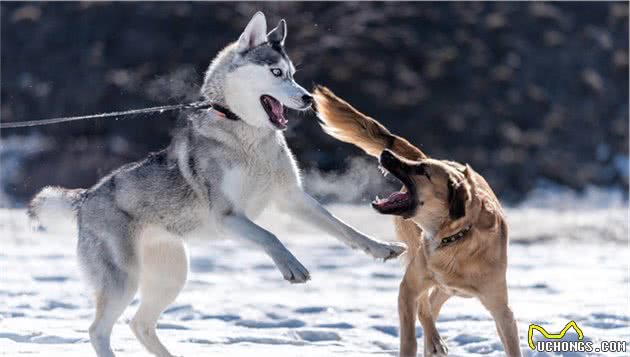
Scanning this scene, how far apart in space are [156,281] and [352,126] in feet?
4.75

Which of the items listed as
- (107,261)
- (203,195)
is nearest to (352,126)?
(203,195)

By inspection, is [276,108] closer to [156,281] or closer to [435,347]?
[156,281]

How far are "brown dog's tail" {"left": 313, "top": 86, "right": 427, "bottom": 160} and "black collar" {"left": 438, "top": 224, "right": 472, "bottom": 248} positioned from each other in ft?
3.30

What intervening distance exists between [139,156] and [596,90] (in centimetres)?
1014

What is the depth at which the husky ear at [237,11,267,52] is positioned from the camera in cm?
595

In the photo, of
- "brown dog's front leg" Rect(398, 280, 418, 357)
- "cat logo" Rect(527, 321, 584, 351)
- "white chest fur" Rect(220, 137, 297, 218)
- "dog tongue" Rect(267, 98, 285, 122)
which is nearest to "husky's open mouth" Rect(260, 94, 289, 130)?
"dog tongue" Rect(267, 98, 285, 122)

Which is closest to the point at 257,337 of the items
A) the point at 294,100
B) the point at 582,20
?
the point at 294,100

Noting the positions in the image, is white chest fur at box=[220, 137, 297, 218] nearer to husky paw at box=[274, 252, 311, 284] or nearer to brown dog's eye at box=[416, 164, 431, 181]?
husky paw at box=[274, 252, 311, 284]

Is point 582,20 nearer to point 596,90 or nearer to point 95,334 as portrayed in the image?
point 596,90

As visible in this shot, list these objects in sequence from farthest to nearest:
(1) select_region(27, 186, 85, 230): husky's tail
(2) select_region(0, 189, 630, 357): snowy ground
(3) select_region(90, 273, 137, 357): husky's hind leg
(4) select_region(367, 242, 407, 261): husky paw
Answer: (2) select_region(0, 189, 630, 357): snowy ground → (1) select_region(27, 186, 85, 230): husky's tail → (3) select_region(90, 273, 137, 357): husky's hind leg → (4) select_region(367, 242, 407, 261): husky paw

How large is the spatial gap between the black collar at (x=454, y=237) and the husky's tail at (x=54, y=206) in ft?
7.13

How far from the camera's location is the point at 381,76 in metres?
21.7

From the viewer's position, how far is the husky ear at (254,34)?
5.95m

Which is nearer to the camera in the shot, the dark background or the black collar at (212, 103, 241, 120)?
the black collar at (212, 103, 241, 120)
